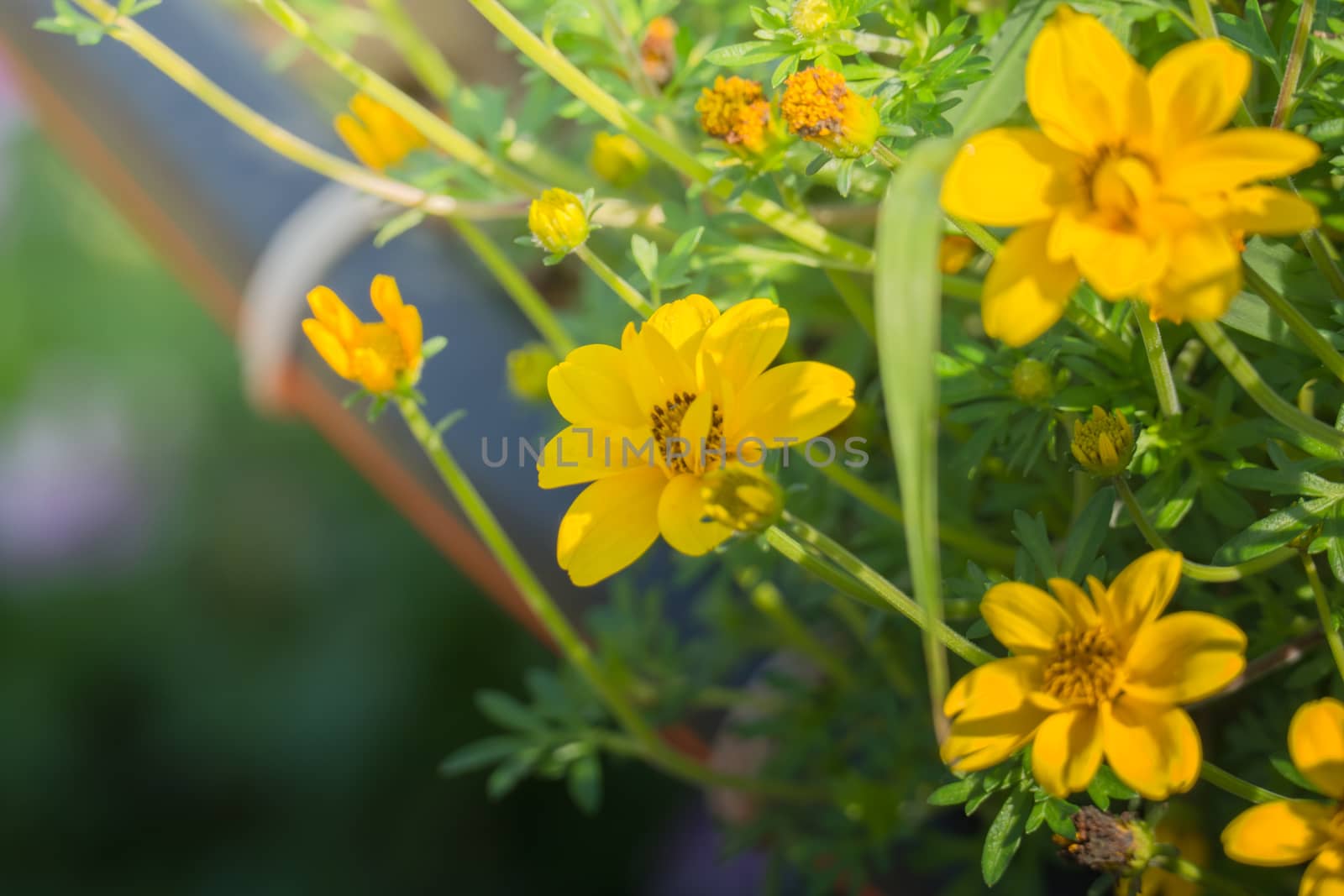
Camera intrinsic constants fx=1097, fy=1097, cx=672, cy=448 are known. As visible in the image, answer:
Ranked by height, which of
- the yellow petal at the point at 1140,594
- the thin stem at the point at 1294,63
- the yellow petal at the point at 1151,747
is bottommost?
the yellow petal at the point at 1151,747

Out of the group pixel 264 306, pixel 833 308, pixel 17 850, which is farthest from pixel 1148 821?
pixel 17 850

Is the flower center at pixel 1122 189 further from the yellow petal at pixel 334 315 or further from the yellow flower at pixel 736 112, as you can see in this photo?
the yellow petal at pixel 334 315

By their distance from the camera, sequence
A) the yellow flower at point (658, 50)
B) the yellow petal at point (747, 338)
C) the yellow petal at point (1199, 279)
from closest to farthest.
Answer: the yellow petal at point (1199, 279) → the yellow petal at point (747, 338) → the yellow flower at point (658, 50)

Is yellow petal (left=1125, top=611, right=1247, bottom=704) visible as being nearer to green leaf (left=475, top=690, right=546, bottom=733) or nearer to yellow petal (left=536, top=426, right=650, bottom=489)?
yellow petal (left=536, top=426, right=650, bottom=489)

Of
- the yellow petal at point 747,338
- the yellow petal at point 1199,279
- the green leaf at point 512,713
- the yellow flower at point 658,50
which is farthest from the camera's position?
the green leaf at point 512,713

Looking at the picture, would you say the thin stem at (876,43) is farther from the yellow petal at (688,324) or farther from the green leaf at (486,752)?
the green leaf at (486,752)

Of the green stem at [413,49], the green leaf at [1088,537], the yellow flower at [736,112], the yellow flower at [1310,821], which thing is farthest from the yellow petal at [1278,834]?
the green stem at [413,49]

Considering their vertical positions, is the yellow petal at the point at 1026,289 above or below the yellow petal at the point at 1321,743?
above

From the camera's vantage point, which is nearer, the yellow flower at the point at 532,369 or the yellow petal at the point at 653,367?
the yellow petal at the point at 653,367
